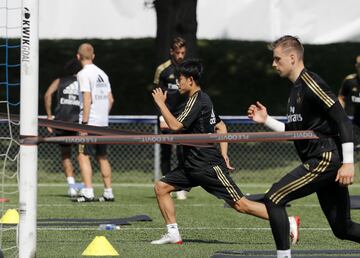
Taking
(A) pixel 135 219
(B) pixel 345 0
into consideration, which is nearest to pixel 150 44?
(B) pixel 345 0

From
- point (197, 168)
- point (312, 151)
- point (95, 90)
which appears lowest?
point (197, 168)

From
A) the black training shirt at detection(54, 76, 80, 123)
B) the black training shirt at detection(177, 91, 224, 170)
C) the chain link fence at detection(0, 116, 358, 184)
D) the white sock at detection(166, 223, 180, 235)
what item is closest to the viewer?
the black training shirt at detection(177, 91, 224, 170)

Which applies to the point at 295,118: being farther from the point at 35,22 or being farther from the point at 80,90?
the point at 80,90

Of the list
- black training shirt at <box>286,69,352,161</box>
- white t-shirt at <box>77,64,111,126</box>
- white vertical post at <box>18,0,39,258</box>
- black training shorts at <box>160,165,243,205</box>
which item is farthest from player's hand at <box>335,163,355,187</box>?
white t-shirt at <box>77,64,111,126</box>

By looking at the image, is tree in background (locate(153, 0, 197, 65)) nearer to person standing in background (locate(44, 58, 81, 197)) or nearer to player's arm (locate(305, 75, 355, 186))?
person standing in background (locate(44, 58, 81, 197))

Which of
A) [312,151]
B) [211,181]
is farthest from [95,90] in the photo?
[312,151]

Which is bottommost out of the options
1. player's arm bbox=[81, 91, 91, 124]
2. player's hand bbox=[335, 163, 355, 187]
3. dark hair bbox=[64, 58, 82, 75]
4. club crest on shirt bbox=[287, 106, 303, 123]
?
player's arm bbox=[81, 91, 91, 124]

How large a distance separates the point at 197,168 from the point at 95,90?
5.07 metres

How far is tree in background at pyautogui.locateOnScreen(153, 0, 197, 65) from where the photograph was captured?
2208 cm

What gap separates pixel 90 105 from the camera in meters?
15.5

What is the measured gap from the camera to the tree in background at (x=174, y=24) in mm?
22078

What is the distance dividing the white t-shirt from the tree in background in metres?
5.88

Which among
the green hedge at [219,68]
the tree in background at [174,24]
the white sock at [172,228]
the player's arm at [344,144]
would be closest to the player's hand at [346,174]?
the player's arm at [344,144]

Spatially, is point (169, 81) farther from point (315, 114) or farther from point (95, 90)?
point (315, 114)
